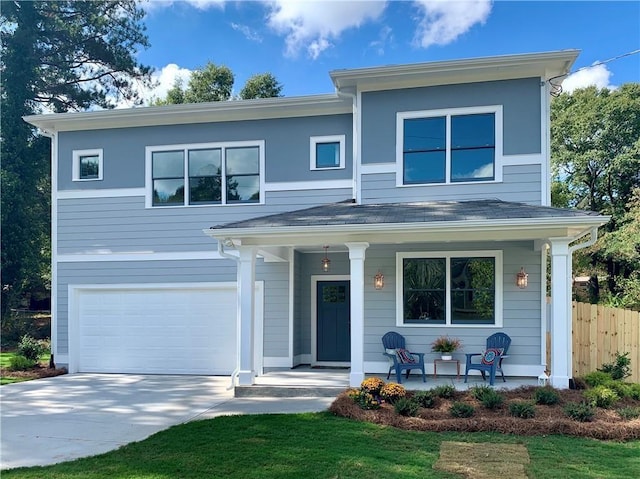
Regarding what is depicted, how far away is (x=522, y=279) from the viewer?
345 inches

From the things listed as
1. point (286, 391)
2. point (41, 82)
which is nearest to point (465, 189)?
point (286, 391)

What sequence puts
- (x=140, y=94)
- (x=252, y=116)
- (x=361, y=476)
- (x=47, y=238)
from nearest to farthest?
(x=361, y=476) → (x=252, y=116) → (x=47, y=238) → (x=140, y=94)

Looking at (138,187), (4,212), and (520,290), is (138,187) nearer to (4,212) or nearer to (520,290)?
(4,212)

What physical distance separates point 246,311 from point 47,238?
13707 mm

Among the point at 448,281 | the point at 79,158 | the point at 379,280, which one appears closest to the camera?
the point at 448,281

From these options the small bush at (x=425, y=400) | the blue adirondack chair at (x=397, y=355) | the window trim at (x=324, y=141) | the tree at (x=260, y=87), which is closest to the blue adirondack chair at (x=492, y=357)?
the blue adirondack chair at (x=397, y=355)

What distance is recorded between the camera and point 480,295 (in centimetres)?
904

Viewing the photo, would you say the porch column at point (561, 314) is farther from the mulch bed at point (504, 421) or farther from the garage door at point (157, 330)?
the garage door at point (157, 330)

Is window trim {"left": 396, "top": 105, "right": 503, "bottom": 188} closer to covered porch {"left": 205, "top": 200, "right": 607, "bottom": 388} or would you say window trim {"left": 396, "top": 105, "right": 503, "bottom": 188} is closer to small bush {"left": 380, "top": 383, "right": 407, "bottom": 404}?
covered porch {"left": 205, "top": 200, "right": 607, "bottom": 388}

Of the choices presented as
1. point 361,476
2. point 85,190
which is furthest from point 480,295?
point 85,190

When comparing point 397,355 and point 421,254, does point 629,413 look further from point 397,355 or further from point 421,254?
point 421,254

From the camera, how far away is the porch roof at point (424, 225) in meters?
7.16

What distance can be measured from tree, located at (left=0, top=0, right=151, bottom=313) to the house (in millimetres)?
4773

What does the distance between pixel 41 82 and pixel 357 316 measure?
50.2 feet
